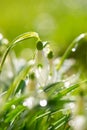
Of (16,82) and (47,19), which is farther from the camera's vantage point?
(47,19)

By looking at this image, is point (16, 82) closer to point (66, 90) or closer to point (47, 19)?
point (66, 90)

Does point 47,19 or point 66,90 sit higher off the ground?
point 47,19

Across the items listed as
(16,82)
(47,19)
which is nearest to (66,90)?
(16,82)

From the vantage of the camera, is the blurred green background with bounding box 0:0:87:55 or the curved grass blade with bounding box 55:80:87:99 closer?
the curved grass blade with bounding box 55:80:87:99

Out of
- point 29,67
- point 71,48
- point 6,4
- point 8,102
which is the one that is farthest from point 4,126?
point 6,4

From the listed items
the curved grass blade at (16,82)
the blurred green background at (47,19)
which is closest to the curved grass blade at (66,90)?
the curved grass blade at (16,82)

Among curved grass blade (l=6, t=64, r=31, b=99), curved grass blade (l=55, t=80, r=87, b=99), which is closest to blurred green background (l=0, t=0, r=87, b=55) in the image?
curved grass blade (l=6, t=64, r=31, b=99)

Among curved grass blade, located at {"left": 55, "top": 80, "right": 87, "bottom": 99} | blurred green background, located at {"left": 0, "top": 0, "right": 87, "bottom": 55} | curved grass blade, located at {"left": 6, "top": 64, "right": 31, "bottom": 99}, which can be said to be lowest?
curved grass blade, located at {"left": 55, "top": 80, "right": 87, "bottom": 99}

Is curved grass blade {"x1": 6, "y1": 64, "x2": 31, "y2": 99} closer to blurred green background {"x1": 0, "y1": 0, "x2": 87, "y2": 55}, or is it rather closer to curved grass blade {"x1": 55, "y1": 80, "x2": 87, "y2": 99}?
curved grass blade {"x1": 55, "y1": 80, "x2": 87, "y2": 99}

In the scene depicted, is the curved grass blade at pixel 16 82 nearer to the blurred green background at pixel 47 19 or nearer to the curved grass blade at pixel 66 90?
the curved grass blade at pixel 66 90
